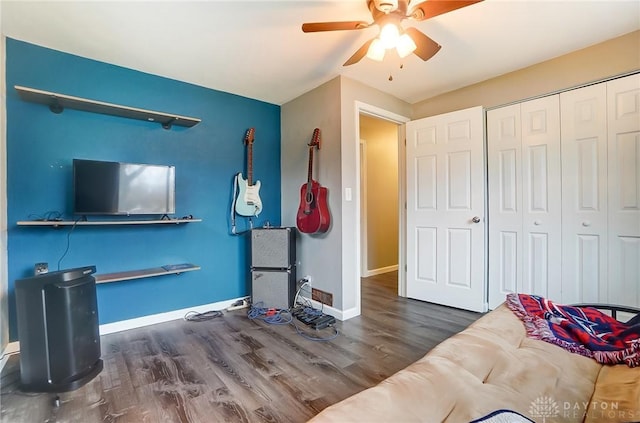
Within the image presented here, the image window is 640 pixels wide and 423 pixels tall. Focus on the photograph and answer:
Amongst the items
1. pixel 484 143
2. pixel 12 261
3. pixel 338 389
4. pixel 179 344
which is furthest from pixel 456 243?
pixel 12 261

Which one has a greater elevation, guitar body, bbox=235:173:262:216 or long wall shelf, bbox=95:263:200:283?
guitar body, bbox=235:173:262:216

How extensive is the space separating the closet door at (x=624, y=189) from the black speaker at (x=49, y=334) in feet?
12.2

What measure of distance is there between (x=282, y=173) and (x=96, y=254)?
1.97m

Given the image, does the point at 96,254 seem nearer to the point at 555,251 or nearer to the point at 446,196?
the point at 446,196

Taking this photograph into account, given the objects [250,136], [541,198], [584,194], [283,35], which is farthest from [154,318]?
[584,194]

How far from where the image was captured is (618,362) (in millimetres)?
1027

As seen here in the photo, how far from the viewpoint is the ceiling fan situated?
4.98ft

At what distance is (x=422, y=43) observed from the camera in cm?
178

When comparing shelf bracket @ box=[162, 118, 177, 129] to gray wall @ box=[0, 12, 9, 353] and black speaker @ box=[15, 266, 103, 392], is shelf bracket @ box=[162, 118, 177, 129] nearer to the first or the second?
gray wall @ box=[0, 12, 9, 353]

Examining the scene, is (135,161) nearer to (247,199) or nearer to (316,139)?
(247,199)

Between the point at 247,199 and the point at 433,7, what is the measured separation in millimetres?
2331

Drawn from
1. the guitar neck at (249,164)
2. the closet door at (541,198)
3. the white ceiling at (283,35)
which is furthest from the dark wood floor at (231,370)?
the white ceiling at (283,35)

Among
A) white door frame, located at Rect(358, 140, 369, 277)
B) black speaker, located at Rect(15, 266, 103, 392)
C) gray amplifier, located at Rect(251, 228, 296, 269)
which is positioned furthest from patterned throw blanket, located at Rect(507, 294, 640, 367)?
white door frame, located at Rect(358, 140, 369, 277)

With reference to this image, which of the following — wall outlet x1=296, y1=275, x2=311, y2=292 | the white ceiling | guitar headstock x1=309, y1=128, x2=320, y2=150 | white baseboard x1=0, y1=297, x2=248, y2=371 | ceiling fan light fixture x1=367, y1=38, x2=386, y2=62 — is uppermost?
the white ceiling
